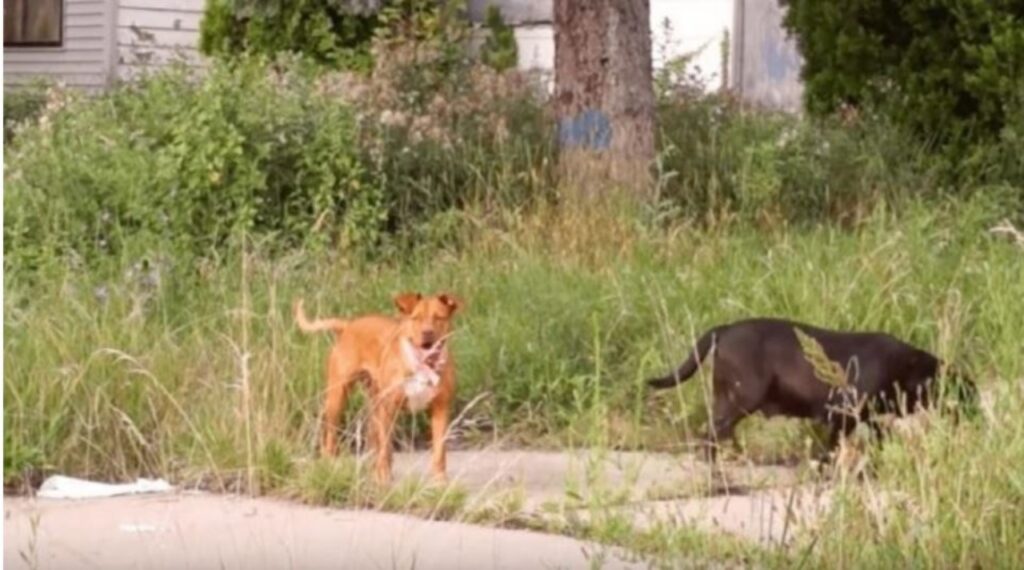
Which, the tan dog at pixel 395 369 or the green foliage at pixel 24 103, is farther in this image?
Answer: the green foliage at pixel 24 103

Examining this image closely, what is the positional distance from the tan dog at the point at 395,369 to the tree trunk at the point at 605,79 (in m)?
5.09

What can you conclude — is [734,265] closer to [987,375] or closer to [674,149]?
[987,375]

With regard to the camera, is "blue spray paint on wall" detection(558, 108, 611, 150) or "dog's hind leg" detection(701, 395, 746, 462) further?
"blue spray paint on wall" detection(558, 108, 611, 150)

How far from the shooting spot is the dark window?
23.5m

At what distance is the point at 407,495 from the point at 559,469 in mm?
1152

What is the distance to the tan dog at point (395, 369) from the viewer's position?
300 inches

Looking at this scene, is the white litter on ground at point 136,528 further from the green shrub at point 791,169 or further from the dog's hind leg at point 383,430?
the green shrub at point 791,169

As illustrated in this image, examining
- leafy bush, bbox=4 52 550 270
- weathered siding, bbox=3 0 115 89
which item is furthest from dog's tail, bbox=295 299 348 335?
weathered siding, bbox=3 0 115 89

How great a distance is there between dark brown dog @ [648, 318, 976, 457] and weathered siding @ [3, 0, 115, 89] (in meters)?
14.9

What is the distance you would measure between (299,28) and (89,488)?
44.9 ft

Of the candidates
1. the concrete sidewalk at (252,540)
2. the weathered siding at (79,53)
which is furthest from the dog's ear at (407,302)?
the weathered siding at (79,53)

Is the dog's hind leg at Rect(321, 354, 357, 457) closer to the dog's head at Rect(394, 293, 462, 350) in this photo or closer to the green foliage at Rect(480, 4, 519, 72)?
the dog's head at Rect(394, 293, 462, 350)

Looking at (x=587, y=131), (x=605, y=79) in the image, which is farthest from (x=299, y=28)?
(x=587, y=131)

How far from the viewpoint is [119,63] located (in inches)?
889
